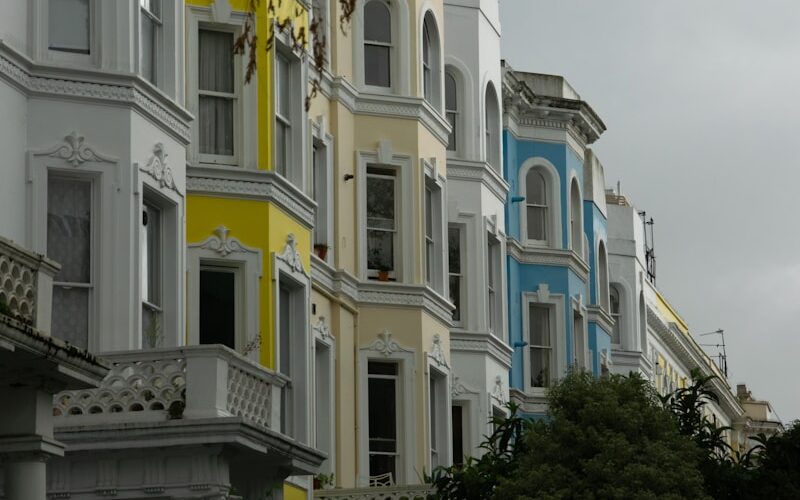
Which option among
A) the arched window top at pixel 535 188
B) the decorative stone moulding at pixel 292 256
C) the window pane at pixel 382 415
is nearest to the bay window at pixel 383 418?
the window pane at pixel 382 415

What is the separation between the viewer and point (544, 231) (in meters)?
48.8

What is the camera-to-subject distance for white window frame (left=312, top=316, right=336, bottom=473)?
33.6 meters

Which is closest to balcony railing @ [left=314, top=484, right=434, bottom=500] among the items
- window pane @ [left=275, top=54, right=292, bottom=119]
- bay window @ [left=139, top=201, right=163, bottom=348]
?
window pane @ [left=275, top=54, right=292, bottom=119]

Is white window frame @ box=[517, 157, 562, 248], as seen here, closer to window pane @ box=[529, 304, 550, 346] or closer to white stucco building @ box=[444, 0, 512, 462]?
window pane @ box=[529, 304, 550, 346]

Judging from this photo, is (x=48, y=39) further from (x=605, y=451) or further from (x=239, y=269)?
(x=605, y=451)

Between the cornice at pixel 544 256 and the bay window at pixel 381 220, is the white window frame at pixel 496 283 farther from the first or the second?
the bay window at pixel 381 220

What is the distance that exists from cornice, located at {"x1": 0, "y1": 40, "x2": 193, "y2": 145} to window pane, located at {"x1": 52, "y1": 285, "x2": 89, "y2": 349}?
2.19 m

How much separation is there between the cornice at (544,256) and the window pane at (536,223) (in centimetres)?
54

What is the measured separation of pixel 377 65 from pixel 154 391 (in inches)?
560

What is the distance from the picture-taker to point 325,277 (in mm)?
34094

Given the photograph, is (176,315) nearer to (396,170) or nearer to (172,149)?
(172,149)

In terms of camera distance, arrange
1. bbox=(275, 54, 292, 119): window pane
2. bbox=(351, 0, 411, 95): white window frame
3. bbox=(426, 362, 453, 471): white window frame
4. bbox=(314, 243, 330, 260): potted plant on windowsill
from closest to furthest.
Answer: bbox=(275, 54, 292, 119): window pane → bbox=(314, 243, 330, 260): potted plant on windowsill → bbox=(351, 0, 411, 95): white window frame → bbox=(426, 362, 453, 471): white window frame

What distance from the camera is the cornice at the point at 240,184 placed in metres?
28.9

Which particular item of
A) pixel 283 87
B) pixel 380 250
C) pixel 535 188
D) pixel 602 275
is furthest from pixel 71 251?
pixel 602 275
